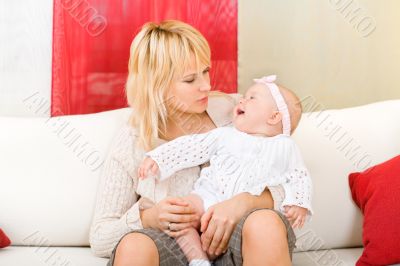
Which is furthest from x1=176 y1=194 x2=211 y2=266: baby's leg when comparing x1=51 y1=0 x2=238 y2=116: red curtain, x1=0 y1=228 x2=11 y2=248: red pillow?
x1=51 y1=0 x2=238 y2=116: red curtain

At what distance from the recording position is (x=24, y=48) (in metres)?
2.22

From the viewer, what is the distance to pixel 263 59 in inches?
91.6

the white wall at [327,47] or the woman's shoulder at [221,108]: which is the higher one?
the white wall at [327,47]

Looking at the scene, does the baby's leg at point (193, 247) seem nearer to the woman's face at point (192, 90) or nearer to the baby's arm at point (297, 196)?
the baby's arm at point (297, 196)

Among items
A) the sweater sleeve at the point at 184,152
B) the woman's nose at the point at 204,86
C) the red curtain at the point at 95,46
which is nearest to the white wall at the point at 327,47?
the red curtain at the point at 95,46

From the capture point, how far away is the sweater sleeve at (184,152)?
1.56 metres

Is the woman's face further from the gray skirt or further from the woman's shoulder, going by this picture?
the gray skirt

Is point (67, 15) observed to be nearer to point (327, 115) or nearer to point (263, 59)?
point (263, 59)

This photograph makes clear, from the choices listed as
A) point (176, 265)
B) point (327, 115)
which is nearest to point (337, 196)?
point (327, 115)

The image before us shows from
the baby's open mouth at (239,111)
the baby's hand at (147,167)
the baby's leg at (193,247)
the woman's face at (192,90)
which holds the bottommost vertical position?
the baby's leg at (193,247)

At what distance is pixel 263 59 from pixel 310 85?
8.6 inches

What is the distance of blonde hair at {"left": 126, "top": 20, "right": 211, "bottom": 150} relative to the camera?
5.53 ft

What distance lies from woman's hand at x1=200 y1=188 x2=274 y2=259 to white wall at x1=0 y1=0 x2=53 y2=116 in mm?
1069

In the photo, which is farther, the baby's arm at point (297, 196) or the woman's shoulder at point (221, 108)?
the woman's shoulder at point (221, 108)
